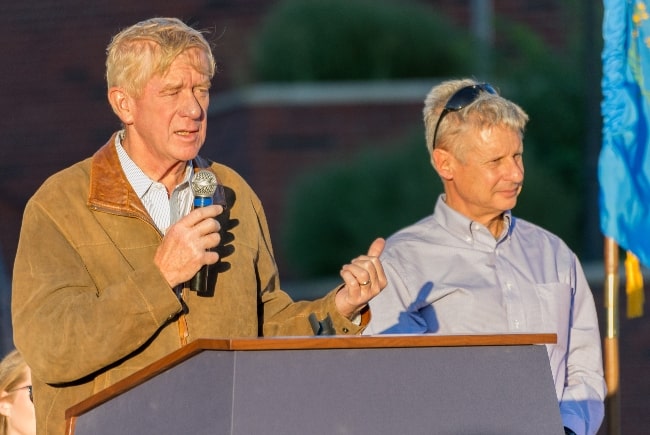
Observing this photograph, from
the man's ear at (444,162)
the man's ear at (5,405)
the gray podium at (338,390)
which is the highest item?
the man's ear at (444,162)

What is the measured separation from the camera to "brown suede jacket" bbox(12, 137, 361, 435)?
381 cm

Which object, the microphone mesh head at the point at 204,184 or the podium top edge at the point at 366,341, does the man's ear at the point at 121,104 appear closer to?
the microphone mesh head at the point at 204,184

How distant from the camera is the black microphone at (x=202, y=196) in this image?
3879 mm

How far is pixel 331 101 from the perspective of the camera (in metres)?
11.3

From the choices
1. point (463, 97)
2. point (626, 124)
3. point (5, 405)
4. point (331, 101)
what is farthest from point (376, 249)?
point (331, 101)

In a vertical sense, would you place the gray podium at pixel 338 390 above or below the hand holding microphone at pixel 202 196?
below

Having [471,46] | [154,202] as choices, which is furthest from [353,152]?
[154,202]

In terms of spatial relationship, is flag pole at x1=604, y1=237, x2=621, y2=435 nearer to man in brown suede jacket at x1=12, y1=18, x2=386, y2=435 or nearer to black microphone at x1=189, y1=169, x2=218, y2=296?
man in brown suede jacket at x1=12, y1=18, x2=386, y2=435

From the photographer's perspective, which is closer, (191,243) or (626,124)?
(191,243)

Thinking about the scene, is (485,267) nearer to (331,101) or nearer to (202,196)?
(202,196)

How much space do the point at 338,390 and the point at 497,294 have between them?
1.73 m

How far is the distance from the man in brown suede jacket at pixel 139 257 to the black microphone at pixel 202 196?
0.27 ft

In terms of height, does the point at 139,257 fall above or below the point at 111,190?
below

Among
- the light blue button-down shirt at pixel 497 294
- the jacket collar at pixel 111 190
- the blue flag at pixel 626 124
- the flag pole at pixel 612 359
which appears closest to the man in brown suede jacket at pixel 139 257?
the jacket collar at pixel 111 190
